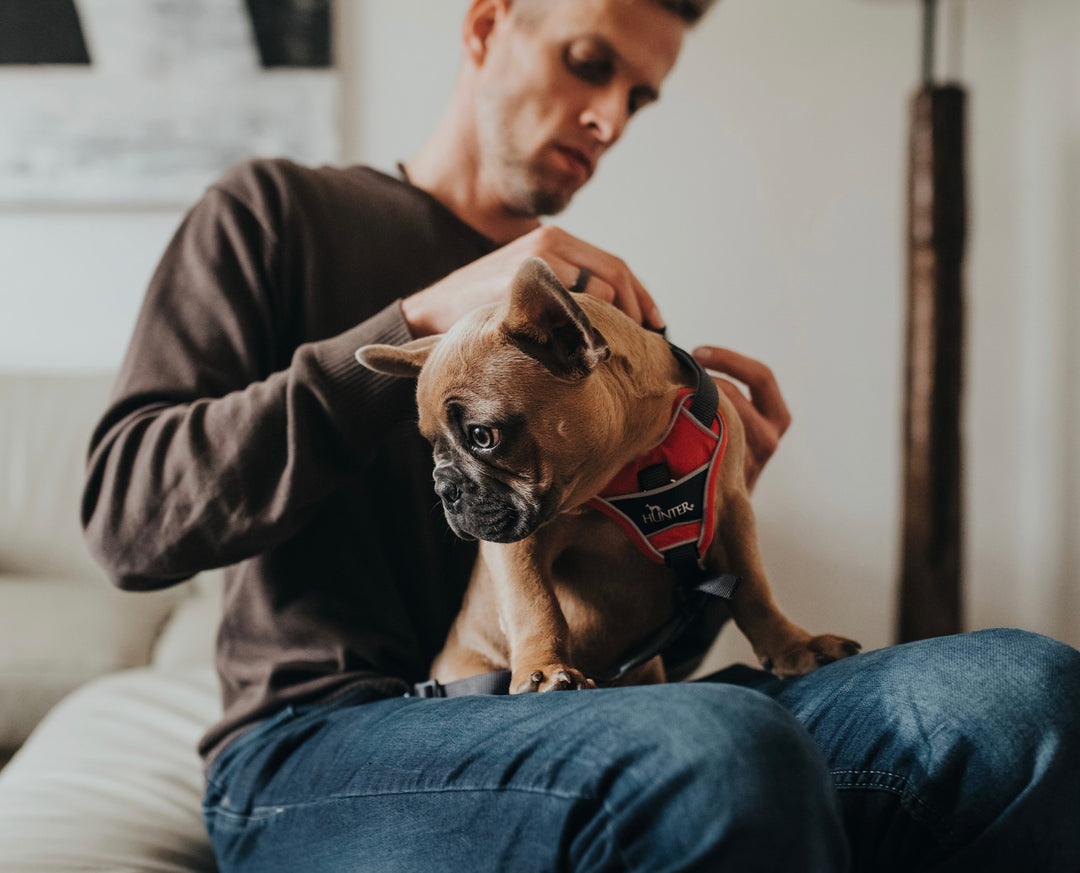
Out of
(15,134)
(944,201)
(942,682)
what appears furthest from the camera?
(15,134)

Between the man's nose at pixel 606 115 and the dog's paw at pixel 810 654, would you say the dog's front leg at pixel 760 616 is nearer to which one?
the dog's paw at pixel 810 654

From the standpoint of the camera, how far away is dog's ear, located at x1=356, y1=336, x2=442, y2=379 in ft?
2.68

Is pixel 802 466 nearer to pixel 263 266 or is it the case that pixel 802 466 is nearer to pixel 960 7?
pixel 960 7

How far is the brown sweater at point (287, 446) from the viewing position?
34.4 inches

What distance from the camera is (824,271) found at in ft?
7.65

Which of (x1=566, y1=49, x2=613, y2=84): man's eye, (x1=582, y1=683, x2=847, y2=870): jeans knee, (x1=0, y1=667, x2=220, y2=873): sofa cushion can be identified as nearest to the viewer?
(x1=582, y1=683, x2=847, y2=870): jeans knee

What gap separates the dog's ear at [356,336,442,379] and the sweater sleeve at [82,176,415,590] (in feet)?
0.09

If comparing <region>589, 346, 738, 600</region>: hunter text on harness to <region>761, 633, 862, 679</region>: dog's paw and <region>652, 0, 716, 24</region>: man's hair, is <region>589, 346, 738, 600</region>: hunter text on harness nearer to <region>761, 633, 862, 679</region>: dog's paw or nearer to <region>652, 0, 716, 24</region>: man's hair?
<region>761, 633, 862, 679</region>: dog's paw

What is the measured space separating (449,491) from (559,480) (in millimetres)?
92

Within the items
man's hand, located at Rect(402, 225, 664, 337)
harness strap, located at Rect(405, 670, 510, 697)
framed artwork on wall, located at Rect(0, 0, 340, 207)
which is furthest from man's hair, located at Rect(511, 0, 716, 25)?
framed artwork on wall, located at Rect(0, 0, 340, 207)

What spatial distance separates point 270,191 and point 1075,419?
6.40 ft

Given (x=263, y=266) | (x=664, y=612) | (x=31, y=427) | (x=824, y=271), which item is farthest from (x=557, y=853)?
(x=31, y=427)

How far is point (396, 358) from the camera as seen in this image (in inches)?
32.3

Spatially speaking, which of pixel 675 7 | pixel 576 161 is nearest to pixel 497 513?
pixel 576 161
